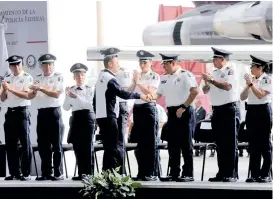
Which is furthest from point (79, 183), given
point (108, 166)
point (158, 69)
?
point (158, 69)

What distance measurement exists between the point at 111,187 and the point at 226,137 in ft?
4.58

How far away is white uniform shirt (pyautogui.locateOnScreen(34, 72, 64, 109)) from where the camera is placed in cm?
1138

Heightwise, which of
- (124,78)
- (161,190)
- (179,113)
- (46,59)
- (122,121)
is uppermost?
(46,59)

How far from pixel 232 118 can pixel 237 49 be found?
350 inches

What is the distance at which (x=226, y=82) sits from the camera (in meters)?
10.5

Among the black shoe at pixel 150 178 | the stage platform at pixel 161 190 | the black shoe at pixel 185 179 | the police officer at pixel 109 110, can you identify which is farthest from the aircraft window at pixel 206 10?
the stage platform at pixel 161 190

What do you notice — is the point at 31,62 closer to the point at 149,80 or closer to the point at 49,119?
the point at 49,119

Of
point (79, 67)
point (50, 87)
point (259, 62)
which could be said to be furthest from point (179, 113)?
point (50, 87)

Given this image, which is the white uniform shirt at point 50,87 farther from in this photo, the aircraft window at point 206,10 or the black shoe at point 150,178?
the aircraft window at point 206,10

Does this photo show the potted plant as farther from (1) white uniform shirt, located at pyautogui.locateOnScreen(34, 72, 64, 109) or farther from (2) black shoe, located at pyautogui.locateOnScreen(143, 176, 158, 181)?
(1) white uniform shirt, located at pyautogui.locateOnScreen(34, 72, 64, 109)

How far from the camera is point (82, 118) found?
448 inches

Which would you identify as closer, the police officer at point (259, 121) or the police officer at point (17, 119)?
the police officer at point (259, 121)

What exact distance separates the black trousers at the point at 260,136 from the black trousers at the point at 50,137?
2.32 m

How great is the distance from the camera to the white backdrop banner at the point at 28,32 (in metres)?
Answer: 12.7
